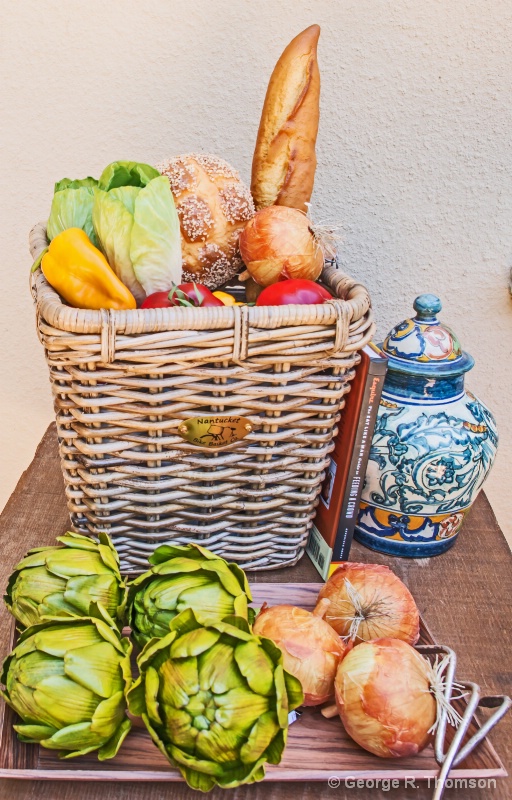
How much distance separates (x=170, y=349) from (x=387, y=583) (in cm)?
34

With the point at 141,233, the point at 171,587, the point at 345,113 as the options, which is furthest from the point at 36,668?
the point at 345,113

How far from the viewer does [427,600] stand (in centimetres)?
82

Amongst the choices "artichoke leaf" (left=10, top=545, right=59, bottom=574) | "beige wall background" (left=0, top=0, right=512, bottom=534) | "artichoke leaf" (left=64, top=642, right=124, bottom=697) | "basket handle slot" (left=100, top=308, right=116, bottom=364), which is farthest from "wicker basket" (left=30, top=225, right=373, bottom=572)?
"beige wall background" (left=0, top=0, right=512, bottom=534)

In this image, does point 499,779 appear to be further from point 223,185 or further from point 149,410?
point 223,185

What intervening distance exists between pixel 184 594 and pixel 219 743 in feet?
0.44

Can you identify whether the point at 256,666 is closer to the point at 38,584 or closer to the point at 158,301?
A: the point at 38,584

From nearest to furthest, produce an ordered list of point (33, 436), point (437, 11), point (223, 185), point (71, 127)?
point (223, 185), point (437, 11), point (71, 127), point (33, 436)

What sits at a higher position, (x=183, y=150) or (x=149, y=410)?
(x=183, y=150)

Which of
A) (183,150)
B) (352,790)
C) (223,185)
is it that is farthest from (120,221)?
(352,790)

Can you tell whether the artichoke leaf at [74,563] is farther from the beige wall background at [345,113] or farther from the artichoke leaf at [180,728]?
the beige wall background at [345,113]

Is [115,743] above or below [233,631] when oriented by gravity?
below

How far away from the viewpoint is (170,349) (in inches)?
26.0

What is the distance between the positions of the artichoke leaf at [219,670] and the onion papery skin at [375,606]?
19cm

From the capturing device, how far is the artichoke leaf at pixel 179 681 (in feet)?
1.70
